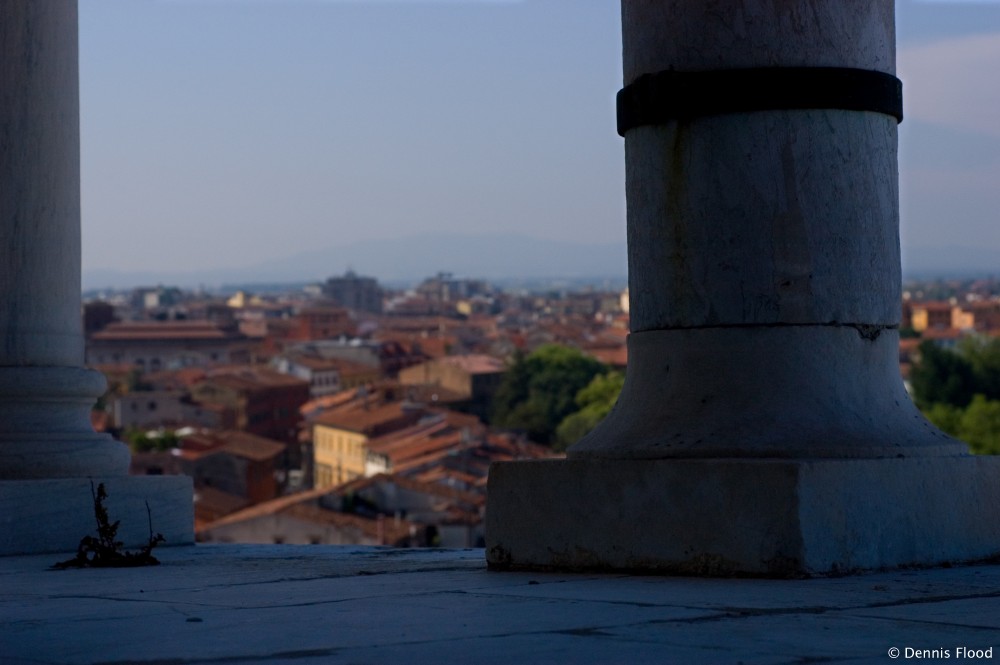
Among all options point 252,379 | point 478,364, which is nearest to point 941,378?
point 478,364

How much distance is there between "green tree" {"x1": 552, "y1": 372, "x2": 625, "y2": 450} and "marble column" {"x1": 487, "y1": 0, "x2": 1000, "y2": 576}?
11338 centimetres

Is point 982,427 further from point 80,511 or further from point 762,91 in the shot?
point 762,91

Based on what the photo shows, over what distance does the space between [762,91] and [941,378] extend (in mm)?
133965

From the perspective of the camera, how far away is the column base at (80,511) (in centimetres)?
838

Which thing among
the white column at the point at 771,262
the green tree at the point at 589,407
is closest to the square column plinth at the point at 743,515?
the white column at the point at 771,262

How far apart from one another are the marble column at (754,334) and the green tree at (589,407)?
372 ft

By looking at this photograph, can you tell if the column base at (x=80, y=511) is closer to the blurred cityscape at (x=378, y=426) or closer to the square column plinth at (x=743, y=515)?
→ the square column plinth at (x=743, y=515)

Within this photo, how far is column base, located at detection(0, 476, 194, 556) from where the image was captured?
8375 mm

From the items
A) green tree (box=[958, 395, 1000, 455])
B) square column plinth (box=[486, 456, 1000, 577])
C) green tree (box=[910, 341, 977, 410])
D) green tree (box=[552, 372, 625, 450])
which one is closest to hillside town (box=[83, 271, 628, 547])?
green tree (box=[552, 372, 625, 450])

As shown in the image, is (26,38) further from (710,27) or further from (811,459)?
(811,459)

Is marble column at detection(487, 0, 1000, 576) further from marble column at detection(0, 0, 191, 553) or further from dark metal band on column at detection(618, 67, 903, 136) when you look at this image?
marble column at detection(0, 0, 191, 553)

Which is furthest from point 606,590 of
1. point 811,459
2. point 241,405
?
point 241,405

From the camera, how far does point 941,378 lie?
13538 centimetres

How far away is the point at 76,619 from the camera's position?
459 cm
